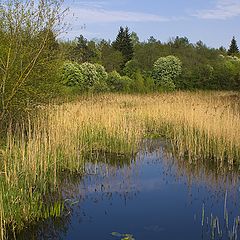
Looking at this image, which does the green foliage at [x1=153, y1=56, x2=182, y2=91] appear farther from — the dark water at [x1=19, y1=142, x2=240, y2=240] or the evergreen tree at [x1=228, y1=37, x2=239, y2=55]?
the evergreen tree at [x1=228, y1=37, x2=239, y2=55]

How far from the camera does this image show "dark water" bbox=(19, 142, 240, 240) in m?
5.09

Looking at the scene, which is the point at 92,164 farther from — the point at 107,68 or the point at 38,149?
the point at 107,68

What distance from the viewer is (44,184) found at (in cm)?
607

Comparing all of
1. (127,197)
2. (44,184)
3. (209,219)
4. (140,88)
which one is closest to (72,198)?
(44,184)

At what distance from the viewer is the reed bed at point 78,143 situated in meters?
5.34

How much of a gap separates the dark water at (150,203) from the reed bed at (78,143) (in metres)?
0.34

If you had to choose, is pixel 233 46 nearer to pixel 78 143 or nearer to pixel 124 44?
pixel 124 44

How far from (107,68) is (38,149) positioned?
29.1 metres

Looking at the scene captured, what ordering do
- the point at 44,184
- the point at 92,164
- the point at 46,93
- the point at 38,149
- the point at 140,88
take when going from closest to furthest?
the point at 44,184 < the point at 38,149 < the point at 92,164 < the point at 46,93 < the point at 140,88

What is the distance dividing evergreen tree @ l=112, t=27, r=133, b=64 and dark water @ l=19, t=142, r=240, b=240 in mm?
34068

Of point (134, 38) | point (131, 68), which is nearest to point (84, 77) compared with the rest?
point (131, 68)

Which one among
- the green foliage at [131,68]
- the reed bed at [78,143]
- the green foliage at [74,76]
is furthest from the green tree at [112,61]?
the reed bed at [78,143]

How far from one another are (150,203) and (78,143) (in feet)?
8.39

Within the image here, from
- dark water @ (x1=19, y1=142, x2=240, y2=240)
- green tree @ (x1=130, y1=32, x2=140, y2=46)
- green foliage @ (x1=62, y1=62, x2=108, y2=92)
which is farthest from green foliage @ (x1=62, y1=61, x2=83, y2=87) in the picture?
green tree @ (x1=130, y1=32, x2=140, y2=46)
